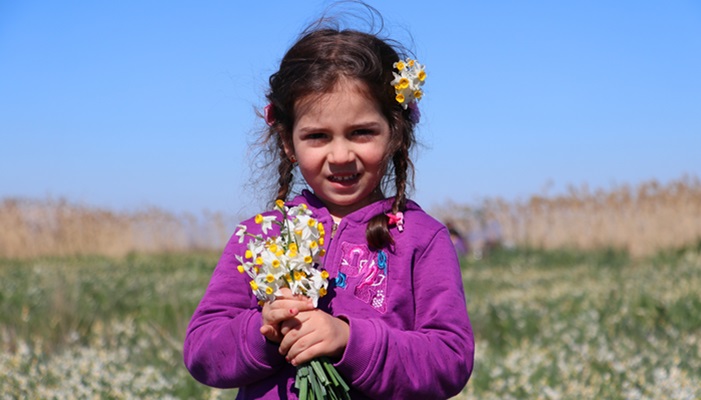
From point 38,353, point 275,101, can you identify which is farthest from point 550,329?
point 275,101

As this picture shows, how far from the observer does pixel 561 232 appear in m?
17.1

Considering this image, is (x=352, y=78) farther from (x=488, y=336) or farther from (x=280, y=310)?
(x=488, y=336)

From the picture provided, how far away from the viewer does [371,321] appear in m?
2.14

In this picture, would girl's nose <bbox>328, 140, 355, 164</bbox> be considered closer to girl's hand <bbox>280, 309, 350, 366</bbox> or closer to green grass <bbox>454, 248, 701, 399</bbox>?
girl's hand <bbox>280, 309, 350, 366</bbox>

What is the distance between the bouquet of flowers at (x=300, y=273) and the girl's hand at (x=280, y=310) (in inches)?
0.6

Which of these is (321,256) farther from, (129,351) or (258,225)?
(129,351)

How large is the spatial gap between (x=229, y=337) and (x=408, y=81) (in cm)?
83

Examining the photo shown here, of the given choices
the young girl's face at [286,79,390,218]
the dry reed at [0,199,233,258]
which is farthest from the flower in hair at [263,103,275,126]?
the dry reed at [0,199,233,258]

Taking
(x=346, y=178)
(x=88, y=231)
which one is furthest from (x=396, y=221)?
(x=88, y=231)

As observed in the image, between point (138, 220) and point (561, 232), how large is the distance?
8004 mm

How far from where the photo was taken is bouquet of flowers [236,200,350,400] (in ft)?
6.81

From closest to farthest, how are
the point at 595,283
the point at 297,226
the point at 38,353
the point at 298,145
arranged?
the point at 297,226
the point at 298,145
the point at 38,353
the point at 595,283

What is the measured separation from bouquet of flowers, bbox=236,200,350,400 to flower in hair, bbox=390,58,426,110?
48cm

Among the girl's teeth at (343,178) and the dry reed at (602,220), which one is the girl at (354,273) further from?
the dry reed at (602,220)
